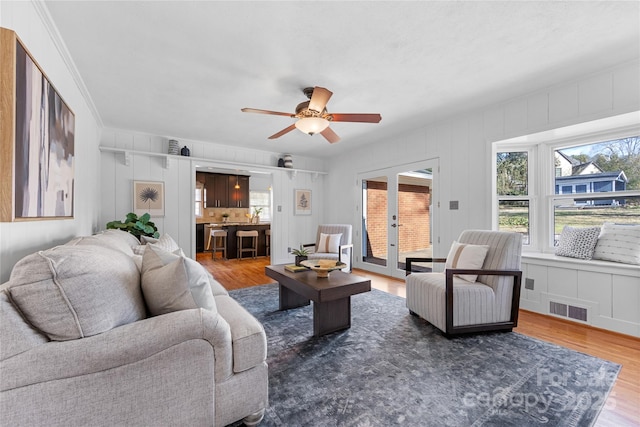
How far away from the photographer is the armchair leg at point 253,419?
1399 millimetres

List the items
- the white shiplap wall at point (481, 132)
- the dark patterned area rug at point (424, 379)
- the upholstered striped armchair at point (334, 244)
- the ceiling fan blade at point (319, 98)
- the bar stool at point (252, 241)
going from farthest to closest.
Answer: the bar stool at point (252, 241) < the upholstered striped armchair at point (334, 244) < the white shiplap wall at point (481, 132) < the ceiling fan blade at point (319, 98) < the dark patterned area rug at point (424, 379)

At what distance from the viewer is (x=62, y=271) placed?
105 centimetres

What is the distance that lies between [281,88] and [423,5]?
152 cm

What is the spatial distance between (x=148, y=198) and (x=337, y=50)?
3886 millimetres

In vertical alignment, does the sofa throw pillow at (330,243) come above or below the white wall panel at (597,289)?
above

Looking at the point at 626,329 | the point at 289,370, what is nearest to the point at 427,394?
the point at 289,370

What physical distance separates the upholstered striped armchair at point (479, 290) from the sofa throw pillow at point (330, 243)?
7.03ft

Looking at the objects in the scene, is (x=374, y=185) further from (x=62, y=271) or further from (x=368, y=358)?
(x=62, y=271)

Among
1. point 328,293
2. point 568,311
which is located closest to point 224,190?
point 328,293

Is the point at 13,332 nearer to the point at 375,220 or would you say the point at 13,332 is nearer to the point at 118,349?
the point at 118,349

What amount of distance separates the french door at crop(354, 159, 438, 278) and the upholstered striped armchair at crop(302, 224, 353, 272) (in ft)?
2.09

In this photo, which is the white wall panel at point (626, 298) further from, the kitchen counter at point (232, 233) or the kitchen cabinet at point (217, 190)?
the kitchen cabinet at point (217, 190)

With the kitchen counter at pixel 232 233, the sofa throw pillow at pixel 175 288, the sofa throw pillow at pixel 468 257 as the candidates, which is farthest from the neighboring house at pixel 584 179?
the kitchen counter at pixel 232 233

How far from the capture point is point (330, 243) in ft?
15.5
